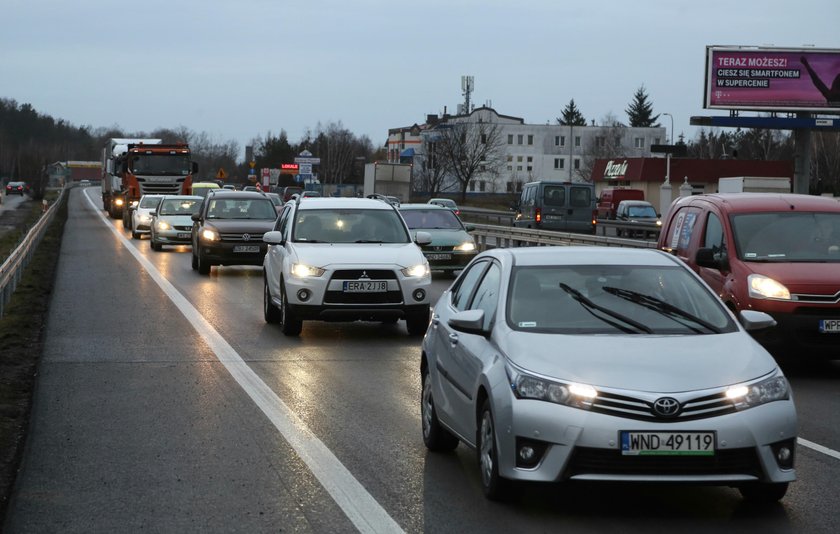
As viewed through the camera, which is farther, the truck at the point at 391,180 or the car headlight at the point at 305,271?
the truck at the point at 391,180

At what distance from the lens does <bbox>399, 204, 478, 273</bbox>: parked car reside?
26141 mm

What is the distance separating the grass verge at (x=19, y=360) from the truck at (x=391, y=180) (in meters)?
37.2

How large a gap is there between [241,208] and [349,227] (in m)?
11.3

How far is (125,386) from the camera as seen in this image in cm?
1121

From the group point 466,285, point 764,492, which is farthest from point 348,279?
point 764,492

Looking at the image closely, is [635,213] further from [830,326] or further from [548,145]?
[548,145]

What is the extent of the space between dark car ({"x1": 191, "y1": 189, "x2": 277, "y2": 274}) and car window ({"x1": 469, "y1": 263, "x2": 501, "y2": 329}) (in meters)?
18.0

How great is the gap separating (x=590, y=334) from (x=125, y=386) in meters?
5.43

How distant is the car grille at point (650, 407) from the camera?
618cm

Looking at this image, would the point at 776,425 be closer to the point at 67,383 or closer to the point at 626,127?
the point at 67,383

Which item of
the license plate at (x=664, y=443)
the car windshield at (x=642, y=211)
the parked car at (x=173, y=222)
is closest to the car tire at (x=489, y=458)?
the license plate at (x=664, y=443)

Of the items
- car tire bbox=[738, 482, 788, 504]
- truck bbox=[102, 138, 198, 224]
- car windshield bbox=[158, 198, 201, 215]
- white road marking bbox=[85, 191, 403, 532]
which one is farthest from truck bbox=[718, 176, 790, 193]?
car tire bbox=[738, 482, 788, 504]

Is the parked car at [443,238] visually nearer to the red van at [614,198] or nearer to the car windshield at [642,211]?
the car windshield at [642,211]

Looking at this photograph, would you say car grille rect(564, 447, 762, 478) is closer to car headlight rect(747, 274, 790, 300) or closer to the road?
the road
